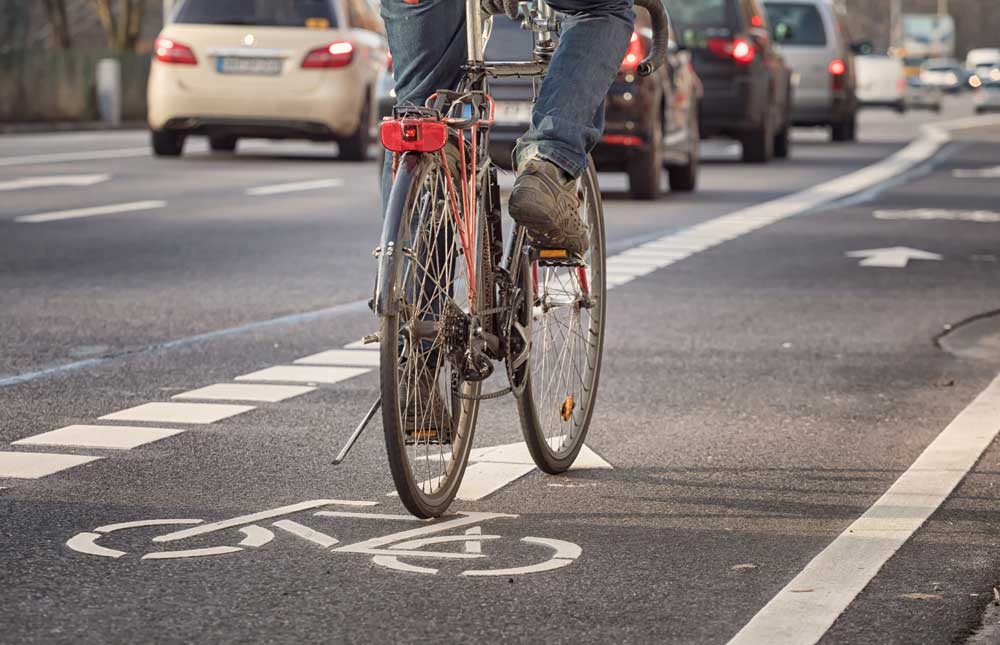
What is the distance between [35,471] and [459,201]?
1283mm

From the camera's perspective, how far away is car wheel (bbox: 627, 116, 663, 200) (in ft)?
55.0

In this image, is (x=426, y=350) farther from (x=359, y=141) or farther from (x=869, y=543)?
(x=359, y=141)

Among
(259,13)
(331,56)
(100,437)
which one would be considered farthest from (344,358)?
(259,13)

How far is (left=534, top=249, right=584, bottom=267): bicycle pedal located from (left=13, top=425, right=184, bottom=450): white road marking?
1.22 metres

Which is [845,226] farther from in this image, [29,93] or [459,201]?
[29,93]

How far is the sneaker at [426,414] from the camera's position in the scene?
4.84 meters

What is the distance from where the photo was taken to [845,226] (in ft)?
48.5

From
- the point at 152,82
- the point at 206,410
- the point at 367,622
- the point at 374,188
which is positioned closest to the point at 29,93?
the point at 152,82

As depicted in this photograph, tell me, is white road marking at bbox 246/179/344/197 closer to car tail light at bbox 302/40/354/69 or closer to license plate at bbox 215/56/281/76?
license plate at bbox 215/56/281/76

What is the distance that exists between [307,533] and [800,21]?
25.2m

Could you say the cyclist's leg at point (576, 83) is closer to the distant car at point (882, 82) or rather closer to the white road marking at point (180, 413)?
the white road marking at point (180, 413)

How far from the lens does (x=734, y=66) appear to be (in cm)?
2242

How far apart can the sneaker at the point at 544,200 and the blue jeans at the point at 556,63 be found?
31 mm

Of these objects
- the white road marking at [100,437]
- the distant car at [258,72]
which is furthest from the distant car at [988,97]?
the white road marking at [100,437]
